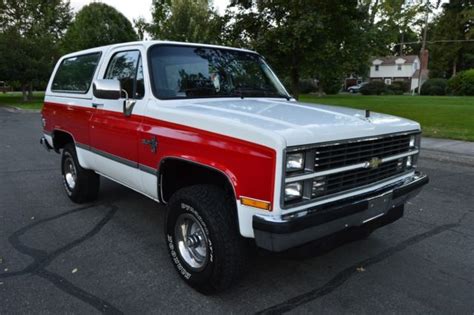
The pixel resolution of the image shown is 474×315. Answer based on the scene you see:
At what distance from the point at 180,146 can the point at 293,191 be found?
1.02 m

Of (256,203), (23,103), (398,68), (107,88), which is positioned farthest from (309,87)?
(256,203)

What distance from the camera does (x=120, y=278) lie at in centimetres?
340

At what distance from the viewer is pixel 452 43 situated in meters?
60.4

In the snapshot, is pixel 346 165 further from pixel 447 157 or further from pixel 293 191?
pixel 447 157

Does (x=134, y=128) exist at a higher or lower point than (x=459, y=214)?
higher

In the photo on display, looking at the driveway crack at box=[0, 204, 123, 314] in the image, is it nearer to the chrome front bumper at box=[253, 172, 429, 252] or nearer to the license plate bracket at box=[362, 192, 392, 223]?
the chrome front bumper at box=[253, 172, 429, 252]

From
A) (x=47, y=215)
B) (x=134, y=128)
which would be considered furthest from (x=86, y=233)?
(x=134, y=128)

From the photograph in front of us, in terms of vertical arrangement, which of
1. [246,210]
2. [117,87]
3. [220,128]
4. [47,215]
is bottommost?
[47,215]

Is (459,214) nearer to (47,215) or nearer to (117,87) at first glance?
(117,87)

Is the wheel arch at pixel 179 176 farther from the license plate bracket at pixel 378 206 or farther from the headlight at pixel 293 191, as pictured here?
the license plate bracket at pixel 378 206

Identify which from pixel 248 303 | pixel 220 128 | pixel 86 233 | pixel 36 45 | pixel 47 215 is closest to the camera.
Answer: pixel 220 128

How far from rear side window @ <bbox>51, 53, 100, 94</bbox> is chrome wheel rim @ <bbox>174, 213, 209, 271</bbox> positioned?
2.38 meters

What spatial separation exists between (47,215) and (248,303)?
3.17 metres

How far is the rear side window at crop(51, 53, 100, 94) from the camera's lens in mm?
4805
